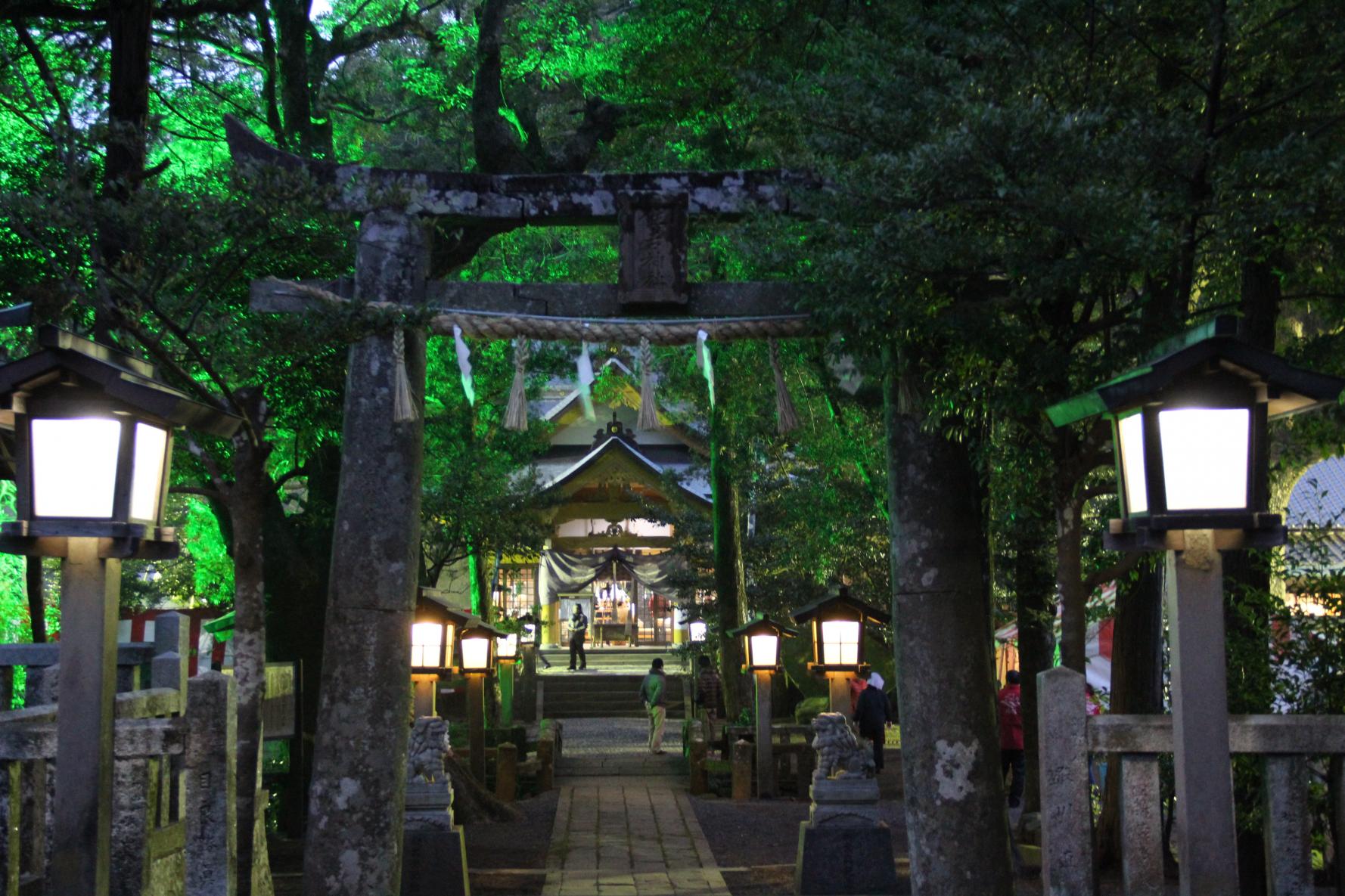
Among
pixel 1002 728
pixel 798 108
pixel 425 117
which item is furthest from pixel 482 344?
pixel 798 108

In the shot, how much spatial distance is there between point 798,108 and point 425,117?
13036mm

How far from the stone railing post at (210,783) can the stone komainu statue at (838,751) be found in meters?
7.29

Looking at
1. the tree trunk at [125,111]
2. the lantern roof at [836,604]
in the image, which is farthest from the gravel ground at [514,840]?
the tree trunk at [125,111]

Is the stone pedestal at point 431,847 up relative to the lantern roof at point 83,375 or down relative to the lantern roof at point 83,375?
down

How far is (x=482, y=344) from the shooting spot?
23000 millimetres

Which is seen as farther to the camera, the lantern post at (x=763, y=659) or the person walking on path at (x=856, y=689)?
the person walking on path at (x=856, y=689)

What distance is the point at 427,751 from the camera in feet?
38.0

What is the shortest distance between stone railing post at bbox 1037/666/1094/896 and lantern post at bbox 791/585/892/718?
10435mm

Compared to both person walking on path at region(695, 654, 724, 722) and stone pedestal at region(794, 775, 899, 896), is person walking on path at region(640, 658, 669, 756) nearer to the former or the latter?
person walking on path at region(695, 654, 724, 722)

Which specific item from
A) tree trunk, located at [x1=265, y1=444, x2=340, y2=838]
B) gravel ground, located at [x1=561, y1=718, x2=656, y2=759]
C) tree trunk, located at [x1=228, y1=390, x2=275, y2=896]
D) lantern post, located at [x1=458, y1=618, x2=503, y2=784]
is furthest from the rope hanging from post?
gravel ground, located at [x1=561, y1=718, x2=656, y2=759]

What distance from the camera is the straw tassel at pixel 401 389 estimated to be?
8.34 metres

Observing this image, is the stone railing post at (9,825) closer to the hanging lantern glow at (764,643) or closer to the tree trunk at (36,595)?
the tree trunk at (36,595)

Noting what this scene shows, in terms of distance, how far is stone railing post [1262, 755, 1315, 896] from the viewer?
5133mm

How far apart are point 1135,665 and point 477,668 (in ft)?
33.0
